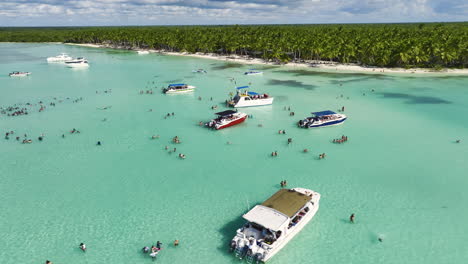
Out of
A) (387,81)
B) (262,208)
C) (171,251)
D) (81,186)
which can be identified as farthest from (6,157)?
(387,81)

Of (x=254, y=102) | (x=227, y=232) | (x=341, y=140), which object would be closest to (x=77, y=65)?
(x=254, y=102)

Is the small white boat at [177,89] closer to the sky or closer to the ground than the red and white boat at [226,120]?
closer to the sky

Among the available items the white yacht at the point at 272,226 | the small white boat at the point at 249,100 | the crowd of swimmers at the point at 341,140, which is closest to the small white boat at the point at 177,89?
the small white boat at the point at 249,100

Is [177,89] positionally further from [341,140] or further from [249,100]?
[341,140]

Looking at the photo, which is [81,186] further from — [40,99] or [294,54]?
[294,54]

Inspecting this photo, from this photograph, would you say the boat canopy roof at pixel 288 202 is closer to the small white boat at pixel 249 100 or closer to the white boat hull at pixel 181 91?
the small white boat at pixel 249 100

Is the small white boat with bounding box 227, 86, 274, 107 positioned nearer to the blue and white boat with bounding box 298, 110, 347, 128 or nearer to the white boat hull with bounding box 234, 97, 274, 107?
the white boat hull with bounding box 234, 97, 274, 107

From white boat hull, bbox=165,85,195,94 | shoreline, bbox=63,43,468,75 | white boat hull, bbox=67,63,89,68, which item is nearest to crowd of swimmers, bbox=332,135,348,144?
white boat hull, bbox=165,85,195,94

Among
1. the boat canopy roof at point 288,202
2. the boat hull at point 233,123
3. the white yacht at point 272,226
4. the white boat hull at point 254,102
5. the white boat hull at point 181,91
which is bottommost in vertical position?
the white yacht at point 272,226
